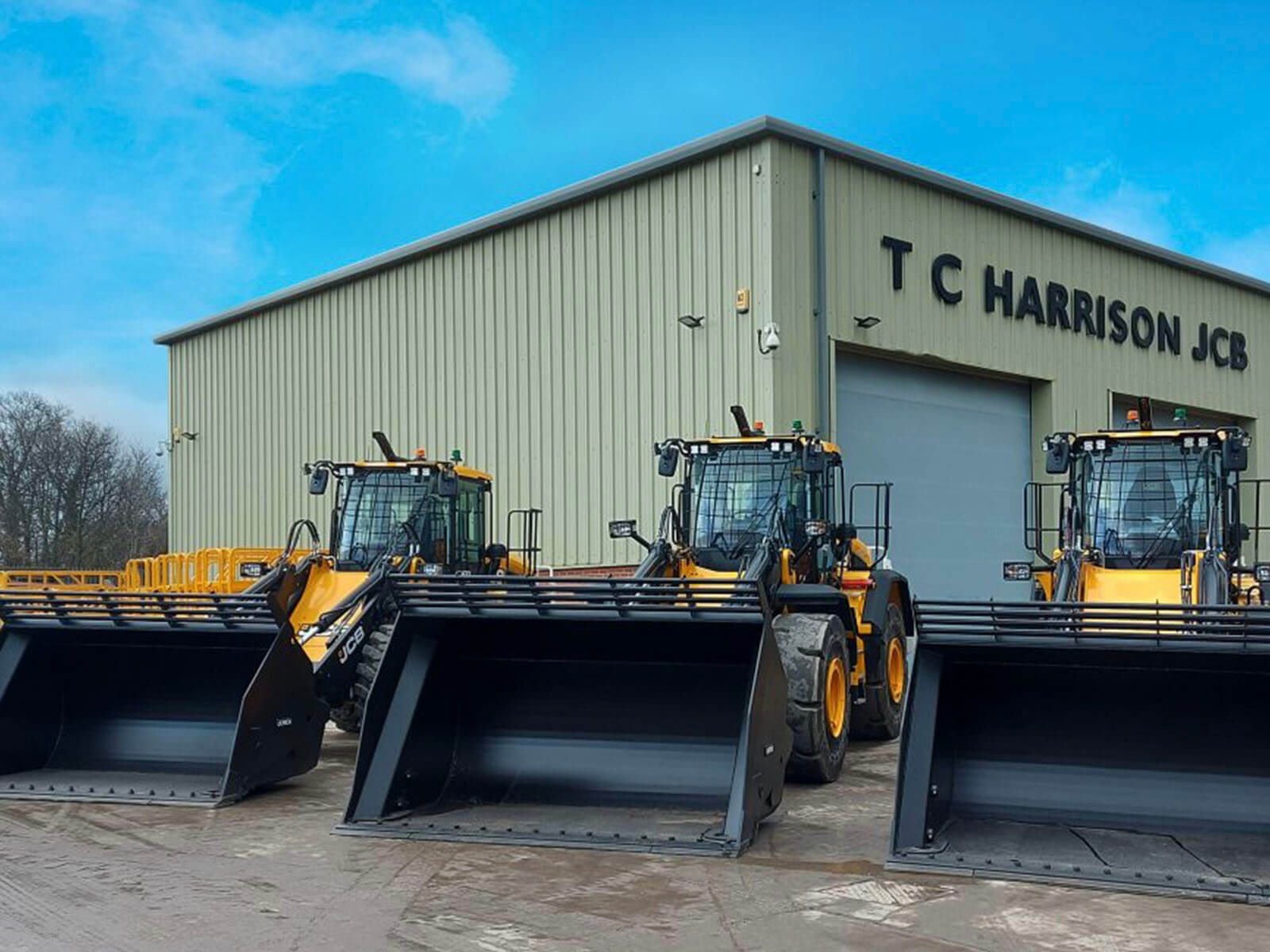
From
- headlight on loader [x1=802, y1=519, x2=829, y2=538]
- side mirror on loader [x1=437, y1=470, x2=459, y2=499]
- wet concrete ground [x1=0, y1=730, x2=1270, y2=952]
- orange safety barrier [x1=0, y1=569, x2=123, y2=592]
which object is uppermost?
side mirror on loader [x1=437, y1=470, x2=459, y2=499]

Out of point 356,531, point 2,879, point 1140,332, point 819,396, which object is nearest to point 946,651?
point 2,879

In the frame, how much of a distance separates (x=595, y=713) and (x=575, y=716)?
121mm

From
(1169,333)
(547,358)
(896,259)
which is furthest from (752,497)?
(1169,333)

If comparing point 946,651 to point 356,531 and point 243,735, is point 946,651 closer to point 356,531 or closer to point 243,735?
point 243,735

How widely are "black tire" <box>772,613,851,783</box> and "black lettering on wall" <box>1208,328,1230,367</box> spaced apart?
18.1 metres

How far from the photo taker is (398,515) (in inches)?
488

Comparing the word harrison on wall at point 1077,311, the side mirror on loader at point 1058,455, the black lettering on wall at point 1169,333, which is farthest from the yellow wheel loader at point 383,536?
the black lettering on wall at point 1169,333

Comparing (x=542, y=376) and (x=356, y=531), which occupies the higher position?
(x=542, y=376)

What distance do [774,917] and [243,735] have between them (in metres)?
3.95

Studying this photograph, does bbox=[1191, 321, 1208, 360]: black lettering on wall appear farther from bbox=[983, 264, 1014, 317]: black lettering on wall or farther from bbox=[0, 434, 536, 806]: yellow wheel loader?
bbox=[0, 434, 536, 806]: yellow wheel loader

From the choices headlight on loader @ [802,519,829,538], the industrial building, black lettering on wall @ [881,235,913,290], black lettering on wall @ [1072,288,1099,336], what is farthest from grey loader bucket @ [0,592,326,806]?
black lettering on wall @ [1072,288,1099,336]

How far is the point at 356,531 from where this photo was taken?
12375 mm

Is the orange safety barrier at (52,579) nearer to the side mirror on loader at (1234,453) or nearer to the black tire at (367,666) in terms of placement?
the black tire at (367,666)

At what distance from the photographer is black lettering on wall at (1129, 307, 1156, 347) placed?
2238 centimetres
